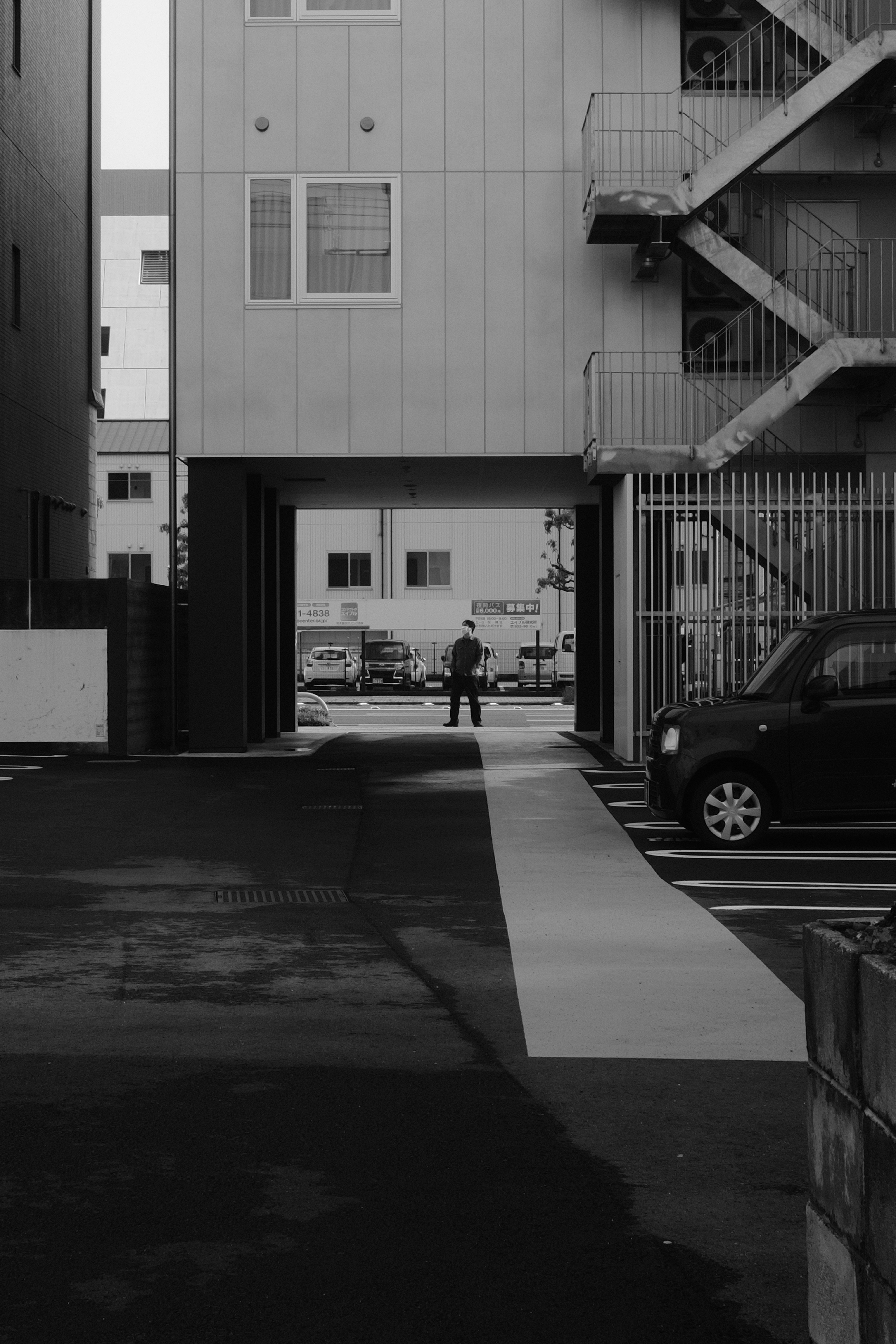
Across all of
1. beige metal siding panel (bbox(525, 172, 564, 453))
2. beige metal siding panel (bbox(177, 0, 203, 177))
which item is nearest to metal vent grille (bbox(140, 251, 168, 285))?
beige metal siding panel (bbox(177, 0, 203, 177))

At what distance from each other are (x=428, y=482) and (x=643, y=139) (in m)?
6.10

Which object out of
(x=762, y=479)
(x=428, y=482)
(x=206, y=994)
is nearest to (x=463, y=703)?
(x=428, y=482)

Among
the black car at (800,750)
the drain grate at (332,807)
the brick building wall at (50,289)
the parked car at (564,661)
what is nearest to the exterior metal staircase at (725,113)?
the drain grate at (332,807)

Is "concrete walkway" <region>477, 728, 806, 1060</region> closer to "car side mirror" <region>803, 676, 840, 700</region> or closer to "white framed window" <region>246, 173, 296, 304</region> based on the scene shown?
"car side mirror" <region>803, 676, 840, 700</region>

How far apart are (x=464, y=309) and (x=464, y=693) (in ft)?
32.0

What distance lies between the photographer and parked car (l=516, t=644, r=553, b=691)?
197 feet

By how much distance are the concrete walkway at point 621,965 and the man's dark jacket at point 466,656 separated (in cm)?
1428

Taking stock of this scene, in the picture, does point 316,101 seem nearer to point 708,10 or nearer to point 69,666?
point 708,10

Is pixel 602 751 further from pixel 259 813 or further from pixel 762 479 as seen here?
pixel 259 813

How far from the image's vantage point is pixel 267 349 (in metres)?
20.6

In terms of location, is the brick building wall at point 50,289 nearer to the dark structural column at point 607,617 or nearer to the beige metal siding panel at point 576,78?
the dark structural column at point 607,617

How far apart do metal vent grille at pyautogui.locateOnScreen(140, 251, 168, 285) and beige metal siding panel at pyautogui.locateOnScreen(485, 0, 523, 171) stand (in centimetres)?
5087

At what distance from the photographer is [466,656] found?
2844 centimetres

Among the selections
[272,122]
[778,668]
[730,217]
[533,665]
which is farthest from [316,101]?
[533,665]
